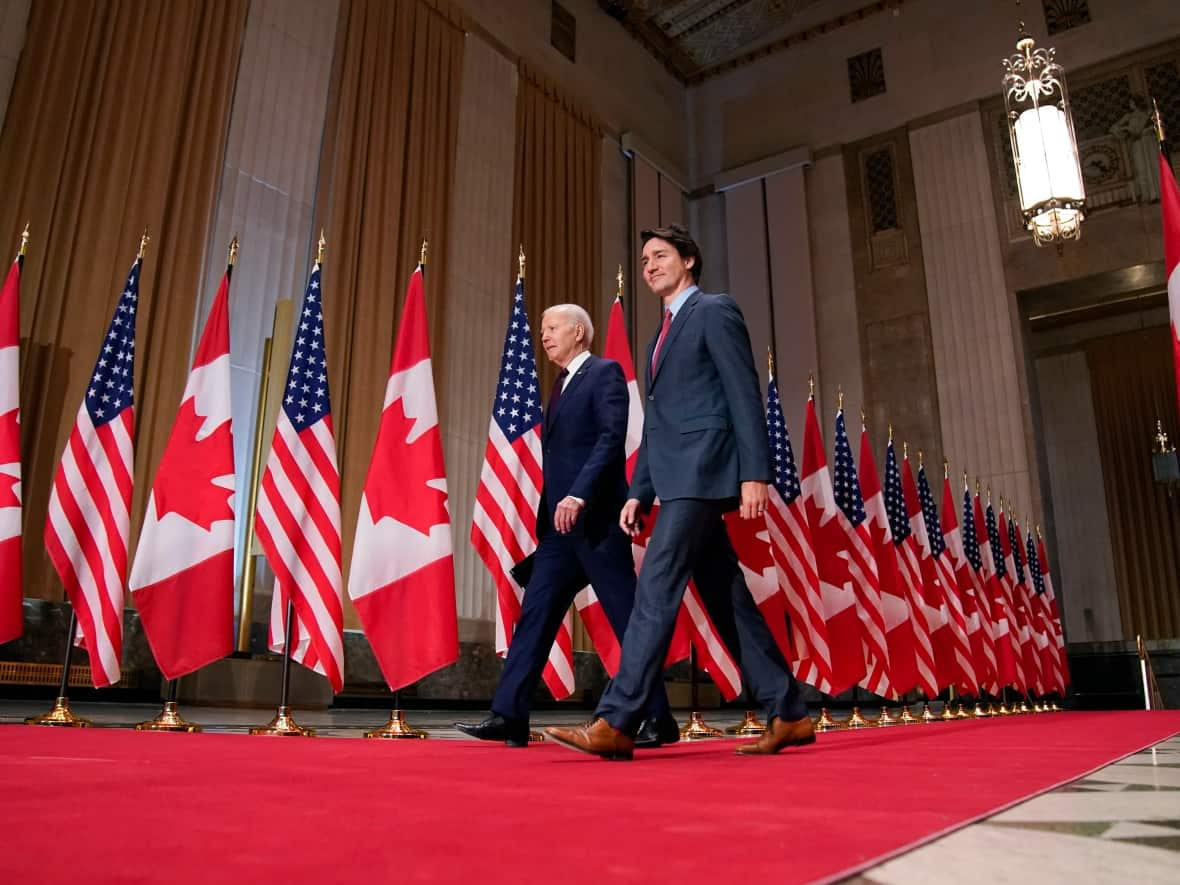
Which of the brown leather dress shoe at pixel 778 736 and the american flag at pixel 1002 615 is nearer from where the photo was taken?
the brown leather dress shoe at pixel 778 736

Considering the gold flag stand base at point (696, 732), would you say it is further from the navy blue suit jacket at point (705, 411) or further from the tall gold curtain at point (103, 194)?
the tall gold curtain at point (103, 194)

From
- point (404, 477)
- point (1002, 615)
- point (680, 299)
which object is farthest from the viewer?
point (1002, 615)

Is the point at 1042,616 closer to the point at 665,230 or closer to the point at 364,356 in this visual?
the point at 364,356

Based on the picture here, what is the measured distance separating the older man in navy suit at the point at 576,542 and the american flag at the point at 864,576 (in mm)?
3089

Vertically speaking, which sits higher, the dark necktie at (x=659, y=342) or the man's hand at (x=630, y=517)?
the dark necktie at (x=659, y=342)

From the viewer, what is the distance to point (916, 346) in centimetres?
1199

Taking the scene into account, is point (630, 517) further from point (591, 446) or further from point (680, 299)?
point (680, 299)

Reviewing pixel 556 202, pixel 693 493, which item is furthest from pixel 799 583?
pixel 556 202

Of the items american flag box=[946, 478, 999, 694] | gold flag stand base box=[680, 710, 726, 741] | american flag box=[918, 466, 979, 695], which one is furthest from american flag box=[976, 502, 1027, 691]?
gold flag stand base box=[680, 710, 726, 741]

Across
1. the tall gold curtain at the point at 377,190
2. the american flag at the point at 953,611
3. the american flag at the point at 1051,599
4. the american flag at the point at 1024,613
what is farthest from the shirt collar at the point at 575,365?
the american flag at the point at 1051,599

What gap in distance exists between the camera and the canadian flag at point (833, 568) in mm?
5270

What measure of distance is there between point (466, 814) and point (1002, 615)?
796 cm

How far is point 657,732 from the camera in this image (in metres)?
2.87

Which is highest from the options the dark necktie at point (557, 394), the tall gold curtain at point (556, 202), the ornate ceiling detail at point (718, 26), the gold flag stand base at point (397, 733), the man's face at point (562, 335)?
the ornate ceiling detail at point (718, 26)
